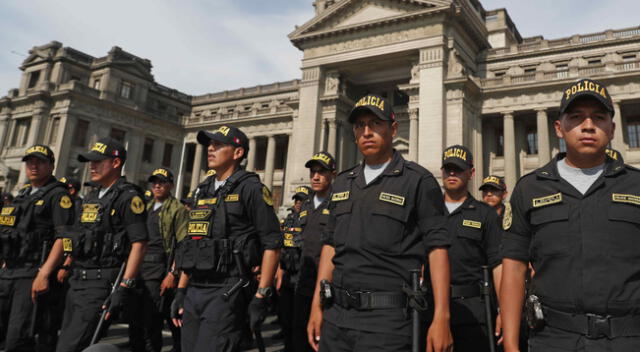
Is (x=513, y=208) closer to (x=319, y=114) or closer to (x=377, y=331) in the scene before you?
(x=377, y=331)

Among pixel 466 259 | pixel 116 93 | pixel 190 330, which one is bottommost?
pixel 190 330

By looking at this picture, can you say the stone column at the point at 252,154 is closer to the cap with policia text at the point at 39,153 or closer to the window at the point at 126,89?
the window at the point at 126,89

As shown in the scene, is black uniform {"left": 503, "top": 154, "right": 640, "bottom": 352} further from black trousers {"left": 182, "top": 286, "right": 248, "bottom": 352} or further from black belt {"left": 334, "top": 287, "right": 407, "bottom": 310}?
black trousers {"left": 182, "top": 286, "right": 248, "bottom": 352}

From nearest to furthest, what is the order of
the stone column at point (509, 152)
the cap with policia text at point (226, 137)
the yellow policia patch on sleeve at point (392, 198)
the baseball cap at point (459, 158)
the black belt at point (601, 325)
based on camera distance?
1. the black belt at point (601, 325)
2. the yellow policia patch on sleeve at point (392, 198)
3. the cap with policia text at point (226, 137)
4. the baseball cap at point (459, 158)
5. the stone column at point (509, 152)

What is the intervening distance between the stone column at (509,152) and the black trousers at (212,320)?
86.6ft

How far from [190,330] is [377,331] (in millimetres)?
1728

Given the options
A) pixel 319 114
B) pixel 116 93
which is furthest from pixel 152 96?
pixel 319 114

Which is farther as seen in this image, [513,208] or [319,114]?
[319,114]

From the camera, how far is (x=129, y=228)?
174 inches

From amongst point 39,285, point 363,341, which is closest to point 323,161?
point 39,285

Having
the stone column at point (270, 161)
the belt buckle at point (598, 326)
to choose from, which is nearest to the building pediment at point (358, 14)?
the stone column at point (270, 161)

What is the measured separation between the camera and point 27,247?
495 centimetres

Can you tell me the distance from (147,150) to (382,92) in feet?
79.4

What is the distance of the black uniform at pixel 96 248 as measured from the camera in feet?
13.0
